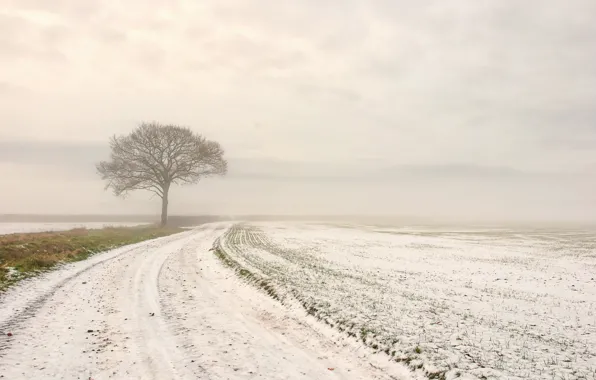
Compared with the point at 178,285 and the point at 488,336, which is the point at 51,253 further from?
the point at 488,336

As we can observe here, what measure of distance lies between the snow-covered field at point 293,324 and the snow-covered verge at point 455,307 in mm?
56

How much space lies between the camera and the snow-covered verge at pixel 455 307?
7391 millimetres

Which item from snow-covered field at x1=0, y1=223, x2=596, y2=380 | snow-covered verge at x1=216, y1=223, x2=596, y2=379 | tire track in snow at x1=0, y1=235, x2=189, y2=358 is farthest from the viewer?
tire track in snow at x1=0, y1=235, x2=189, y2=358

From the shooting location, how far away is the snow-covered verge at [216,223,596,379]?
739 centimetres

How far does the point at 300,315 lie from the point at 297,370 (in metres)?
3.89

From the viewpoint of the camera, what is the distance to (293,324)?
991 centimetres

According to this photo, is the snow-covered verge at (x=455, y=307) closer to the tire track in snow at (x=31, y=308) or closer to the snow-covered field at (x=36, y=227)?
the tire track in snow at (x=31, y=308)

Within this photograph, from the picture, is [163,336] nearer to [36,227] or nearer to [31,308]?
[31,308]

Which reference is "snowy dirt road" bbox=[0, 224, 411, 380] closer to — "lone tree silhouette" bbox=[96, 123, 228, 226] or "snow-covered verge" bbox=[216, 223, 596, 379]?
"snow-covered verge" bbox=[216, 223, 596, 379]

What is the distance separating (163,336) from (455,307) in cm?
923

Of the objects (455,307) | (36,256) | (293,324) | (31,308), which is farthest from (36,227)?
(455,307)

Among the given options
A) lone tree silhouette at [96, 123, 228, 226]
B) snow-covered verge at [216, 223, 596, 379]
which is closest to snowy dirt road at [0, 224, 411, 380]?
snow-covered verge at [216, 223, 596, 379]

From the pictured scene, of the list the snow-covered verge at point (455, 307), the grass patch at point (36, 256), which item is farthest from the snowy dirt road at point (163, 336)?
the grass patch at point (36, 256)

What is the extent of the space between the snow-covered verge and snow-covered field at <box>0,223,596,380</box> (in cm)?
6
